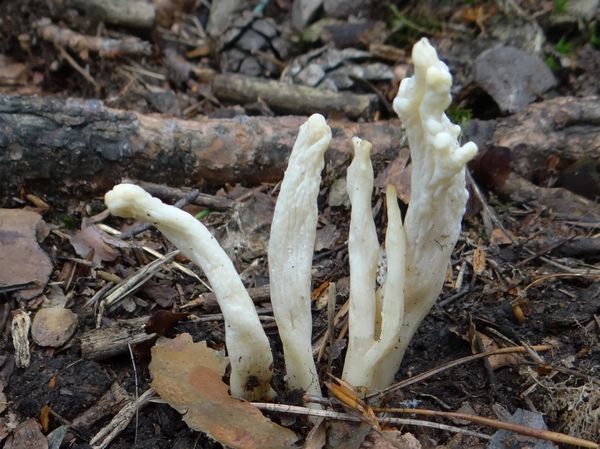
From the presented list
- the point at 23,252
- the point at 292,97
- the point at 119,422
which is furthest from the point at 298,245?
the point at 292,97

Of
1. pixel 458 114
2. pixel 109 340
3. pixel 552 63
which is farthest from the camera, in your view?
pixel 552 63

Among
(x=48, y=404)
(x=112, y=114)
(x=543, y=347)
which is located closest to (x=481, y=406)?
(x=543, y=347)

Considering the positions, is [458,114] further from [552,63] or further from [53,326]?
[53,326]

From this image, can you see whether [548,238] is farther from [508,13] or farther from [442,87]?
[508,13]

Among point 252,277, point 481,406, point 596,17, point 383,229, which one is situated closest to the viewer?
point 481,406

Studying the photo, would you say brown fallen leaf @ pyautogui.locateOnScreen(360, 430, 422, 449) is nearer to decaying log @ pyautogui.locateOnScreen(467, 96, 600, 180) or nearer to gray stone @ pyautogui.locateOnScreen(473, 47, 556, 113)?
decaying log @ pyautogui.locateOnScreen(467, 96, 600, 180)

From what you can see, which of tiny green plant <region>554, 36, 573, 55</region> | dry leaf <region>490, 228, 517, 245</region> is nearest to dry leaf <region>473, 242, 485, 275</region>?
dry leaf <region>490, 228, 517, 245</region>
